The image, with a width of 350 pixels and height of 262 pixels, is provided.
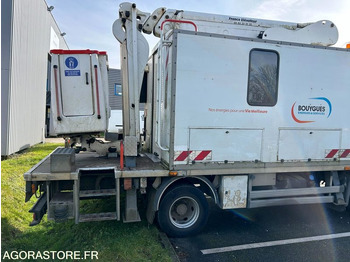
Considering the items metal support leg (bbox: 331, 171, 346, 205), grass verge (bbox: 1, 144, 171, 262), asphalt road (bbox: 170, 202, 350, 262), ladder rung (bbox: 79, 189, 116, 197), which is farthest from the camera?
metal support leg (bbox: 331, 171, 346, 205)

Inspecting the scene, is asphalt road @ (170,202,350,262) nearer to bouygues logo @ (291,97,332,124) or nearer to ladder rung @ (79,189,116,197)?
ladder rung @ (79,189,116,197)

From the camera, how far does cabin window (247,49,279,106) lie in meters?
4.55

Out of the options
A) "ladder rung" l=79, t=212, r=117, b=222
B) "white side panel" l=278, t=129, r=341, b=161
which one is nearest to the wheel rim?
"ladder rung" l=79, t=212, r=117, b=222

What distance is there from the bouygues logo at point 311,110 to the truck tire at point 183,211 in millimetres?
2139

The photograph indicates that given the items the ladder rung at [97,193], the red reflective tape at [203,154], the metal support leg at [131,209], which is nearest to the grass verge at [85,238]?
the metal support leg at [131,209]

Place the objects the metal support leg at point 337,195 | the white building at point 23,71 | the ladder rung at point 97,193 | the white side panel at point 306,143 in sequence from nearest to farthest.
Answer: the ladder rung at point 97,193 < the white side panel at point 306,143 < the metal support leg at point 337,195 < the white building at point 23,71

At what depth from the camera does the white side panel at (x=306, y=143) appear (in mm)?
4734

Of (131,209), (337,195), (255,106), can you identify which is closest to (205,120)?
(255,106)

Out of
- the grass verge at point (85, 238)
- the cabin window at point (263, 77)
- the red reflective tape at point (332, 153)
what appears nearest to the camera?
the grass verge at point (85, 238)

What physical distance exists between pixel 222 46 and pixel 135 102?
1748 mm

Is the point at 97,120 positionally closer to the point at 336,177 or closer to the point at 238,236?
the point at 238,236

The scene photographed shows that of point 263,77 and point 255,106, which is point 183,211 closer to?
point 255,106

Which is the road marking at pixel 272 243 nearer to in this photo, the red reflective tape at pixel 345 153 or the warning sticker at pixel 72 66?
the red reflective tape at pixel 345 153

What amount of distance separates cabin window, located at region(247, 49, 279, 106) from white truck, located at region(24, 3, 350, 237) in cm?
2
